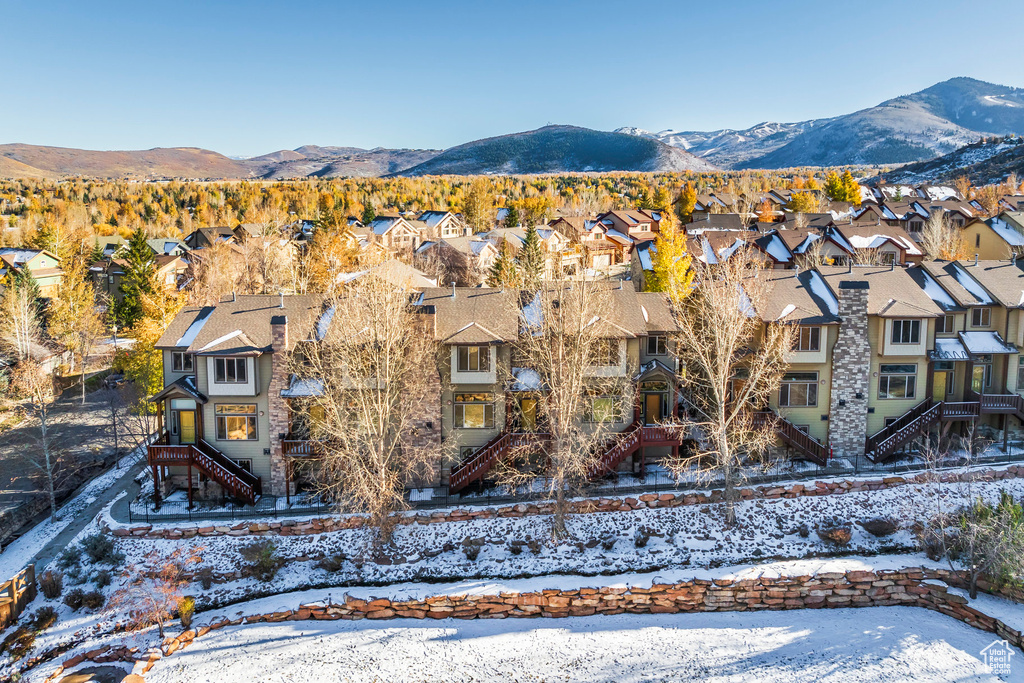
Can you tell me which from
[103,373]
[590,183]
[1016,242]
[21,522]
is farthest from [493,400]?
[590,183]

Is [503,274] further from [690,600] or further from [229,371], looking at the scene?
[690,600]

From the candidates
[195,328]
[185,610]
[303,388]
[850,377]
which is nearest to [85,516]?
[195,328]

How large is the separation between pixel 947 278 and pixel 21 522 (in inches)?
1706

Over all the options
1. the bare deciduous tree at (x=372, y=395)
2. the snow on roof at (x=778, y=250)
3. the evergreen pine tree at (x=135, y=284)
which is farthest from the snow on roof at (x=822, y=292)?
the evergreen pine tree at (x=135, y=284)

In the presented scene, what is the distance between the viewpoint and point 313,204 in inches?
5138

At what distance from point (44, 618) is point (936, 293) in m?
38.1

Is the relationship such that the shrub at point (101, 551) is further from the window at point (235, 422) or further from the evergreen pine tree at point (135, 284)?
the evergreen pine tree at point (135, 284)

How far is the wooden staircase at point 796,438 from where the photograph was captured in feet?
91.8

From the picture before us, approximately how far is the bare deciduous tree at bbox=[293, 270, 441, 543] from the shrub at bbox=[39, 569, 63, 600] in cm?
932

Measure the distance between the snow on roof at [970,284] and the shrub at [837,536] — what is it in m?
13.6

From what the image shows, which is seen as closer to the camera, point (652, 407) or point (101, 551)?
point (101, 551)

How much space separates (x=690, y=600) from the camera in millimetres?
22297

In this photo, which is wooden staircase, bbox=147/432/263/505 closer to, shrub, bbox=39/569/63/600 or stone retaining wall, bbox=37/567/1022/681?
shrub, bbox=39/569/63/600

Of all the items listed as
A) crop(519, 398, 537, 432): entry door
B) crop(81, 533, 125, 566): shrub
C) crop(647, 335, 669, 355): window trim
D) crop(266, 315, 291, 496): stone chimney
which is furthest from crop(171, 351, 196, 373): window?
crop(647, 335, 669, 355): window trim
